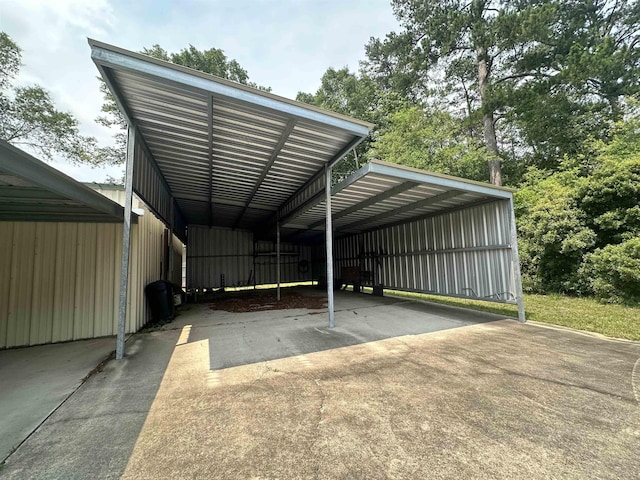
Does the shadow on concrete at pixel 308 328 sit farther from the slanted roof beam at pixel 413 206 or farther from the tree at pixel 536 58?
the tree at pixel 536 58

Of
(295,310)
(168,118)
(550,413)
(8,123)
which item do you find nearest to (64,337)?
(168,118)

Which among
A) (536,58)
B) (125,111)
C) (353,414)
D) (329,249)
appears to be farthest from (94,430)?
(536,58)

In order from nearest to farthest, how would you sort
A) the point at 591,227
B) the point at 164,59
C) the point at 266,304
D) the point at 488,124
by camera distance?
1. the point at 591,227
2. the point at 266,304
3. the point at 488,124
4. the point at 164,59

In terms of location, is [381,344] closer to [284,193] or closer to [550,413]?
[550,413]

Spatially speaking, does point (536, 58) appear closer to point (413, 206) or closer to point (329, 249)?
point (413, 206)

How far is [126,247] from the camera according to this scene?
3871 mm

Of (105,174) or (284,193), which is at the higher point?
(105,174)

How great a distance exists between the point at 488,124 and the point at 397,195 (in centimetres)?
1159

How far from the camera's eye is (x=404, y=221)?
8.90 m

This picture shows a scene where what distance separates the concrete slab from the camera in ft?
7.24

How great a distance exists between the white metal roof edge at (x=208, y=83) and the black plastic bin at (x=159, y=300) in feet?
15.0

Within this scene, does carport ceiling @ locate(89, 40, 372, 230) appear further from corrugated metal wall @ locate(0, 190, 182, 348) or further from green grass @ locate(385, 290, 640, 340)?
green grass @ locate(385, 290, 640, 340)

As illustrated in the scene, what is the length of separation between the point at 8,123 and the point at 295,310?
20.3 meters

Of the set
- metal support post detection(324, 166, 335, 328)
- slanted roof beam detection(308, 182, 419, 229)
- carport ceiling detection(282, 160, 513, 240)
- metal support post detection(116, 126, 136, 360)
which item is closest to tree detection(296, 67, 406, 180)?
slanted roof beam detection(308, 182, 419, 229)
